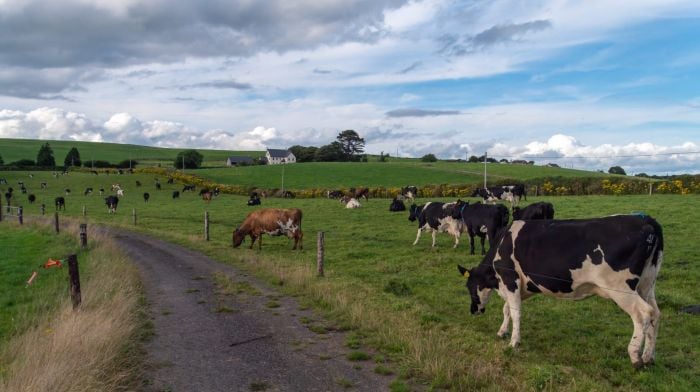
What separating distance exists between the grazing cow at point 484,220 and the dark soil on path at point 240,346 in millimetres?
9344

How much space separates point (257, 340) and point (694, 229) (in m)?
20.7

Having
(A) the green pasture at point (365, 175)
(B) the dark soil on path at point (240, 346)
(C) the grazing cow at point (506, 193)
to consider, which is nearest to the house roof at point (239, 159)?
(A) the green pasture at point (365, 175)

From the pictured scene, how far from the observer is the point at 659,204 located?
98.4 ft

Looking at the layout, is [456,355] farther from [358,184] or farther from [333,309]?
[358,184]

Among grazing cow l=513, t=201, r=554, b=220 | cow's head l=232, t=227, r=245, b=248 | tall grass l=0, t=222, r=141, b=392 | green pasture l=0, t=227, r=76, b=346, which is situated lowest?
green pasture l=0, t=227, r=76, b=346

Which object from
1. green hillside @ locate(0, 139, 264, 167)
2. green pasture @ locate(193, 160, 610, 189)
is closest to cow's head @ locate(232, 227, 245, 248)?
green pasture @ locate(193, 160, 610, 189)

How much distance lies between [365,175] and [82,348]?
264 ft

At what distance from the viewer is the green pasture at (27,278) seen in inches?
441

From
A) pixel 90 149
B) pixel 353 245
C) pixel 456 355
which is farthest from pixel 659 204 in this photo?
pixel 90 149

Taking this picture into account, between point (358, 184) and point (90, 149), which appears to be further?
point (90, 149)

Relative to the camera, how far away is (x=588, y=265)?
8.23m

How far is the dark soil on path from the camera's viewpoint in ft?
24.1

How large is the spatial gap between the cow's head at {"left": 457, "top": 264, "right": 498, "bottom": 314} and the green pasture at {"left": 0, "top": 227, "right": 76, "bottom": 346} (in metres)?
9.09

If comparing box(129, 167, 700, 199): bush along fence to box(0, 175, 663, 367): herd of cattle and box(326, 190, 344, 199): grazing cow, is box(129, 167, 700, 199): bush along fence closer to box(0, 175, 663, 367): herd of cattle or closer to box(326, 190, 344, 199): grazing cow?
box(326, 190, 344, 199): grazing cow
